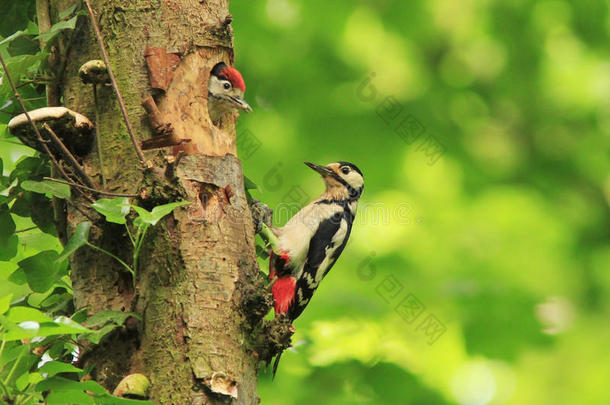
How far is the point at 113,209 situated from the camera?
226 cm

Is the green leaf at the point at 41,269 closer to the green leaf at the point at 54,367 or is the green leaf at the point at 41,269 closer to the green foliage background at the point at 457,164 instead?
the green leaf at the point at 54,367

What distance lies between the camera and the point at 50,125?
2607mm

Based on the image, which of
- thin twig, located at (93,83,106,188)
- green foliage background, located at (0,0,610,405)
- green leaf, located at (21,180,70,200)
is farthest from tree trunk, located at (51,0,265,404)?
green foliage background, located at (0,0,610,405)

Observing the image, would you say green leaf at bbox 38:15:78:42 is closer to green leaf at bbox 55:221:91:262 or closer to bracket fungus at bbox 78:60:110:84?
bracket fungus at bbox 78:60:110:84

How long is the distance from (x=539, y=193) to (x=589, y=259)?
89cm

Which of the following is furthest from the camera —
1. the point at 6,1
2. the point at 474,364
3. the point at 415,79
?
the point at 415,79

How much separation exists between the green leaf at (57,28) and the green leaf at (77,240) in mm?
795

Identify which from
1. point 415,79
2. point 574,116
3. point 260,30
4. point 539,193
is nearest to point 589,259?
point 539,193

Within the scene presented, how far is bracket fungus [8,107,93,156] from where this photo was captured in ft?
8.44

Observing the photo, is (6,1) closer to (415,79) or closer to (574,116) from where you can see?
(415,79)

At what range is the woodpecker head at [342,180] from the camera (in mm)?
5195

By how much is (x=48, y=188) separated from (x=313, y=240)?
2.55 meters

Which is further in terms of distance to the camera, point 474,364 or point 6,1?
point 474,364

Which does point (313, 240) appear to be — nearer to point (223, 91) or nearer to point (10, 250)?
point (223, 91)
